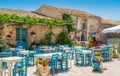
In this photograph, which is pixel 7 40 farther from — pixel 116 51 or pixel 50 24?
pixel 116 51

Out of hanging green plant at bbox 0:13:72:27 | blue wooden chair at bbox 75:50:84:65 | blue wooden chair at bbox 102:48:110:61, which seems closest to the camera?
blue wooden chair at bbox 75:50:84:65

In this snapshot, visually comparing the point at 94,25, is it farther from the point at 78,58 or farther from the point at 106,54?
the point at 78,58

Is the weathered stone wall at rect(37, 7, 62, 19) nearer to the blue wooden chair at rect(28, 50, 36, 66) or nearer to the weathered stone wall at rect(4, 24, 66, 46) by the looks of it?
the weathered stone wall at rect(4, 24, 66, 46)

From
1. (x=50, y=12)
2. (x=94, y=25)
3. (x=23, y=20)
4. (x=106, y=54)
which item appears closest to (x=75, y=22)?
(x=50, y=12)

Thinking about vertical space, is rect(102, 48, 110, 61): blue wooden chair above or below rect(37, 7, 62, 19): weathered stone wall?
below

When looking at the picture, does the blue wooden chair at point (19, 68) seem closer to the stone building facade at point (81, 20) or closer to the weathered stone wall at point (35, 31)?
the weathered stone wall at point (35, 31)

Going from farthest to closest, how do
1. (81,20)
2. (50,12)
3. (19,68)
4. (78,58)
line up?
(81,20)
(50,12)
(78,58)
(19,68)

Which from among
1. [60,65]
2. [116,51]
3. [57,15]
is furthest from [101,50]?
[57,15]

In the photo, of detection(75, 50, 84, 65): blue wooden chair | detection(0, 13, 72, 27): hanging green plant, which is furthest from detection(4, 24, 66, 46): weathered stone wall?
detection(75, 50, 84, 65): blue wooden chair

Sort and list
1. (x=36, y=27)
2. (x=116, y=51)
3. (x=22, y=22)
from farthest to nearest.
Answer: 1. (x=36, y=27)
2. (x=22, y=22)
3. (x=116, y=51)

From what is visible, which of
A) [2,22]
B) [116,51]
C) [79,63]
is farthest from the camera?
[2,22]

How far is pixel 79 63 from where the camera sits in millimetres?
13844

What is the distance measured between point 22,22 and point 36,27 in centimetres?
229

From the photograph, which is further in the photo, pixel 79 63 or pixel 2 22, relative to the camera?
pixel 2 22
